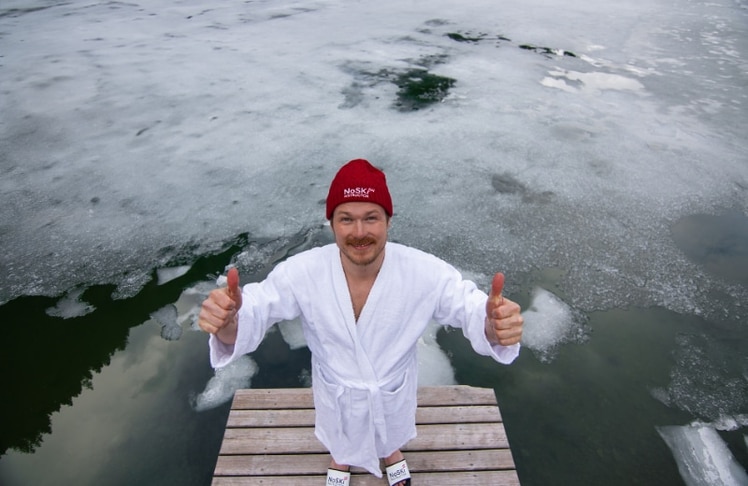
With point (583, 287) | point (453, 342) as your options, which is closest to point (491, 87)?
point (583, 287)

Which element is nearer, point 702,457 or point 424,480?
point 424,480

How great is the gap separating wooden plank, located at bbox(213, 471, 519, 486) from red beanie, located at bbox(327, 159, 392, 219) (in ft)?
4.22

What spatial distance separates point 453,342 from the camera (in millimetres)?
2934

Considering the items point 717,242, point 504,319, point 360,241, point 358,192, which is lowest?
point 717,242

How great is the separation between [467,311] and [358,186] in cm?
57

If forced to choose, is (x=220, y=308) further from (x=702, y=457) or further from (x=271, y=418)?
(x=702, y=457)

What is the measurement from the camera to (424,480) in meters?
1.94

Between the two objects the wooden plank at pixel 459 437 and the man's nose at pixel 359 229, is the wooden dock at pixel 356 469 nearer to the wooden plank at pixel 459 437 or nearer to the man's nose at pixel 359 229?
the wooden plank at pixel 459 437

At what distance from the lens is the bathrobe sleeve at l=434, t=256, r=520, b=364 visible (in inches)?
56.0

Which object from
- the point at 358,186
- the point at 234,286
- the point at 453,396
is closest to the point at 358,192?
the point at 358,186

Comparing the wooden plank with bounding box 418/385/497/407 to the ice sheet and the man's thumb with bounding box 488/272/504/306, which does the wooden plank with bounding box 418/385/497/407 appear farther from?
the man's thumb with bounding box 488/272/504/306

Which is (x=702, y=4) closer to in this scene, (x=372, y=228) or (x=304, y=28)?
(x=304, y=28)

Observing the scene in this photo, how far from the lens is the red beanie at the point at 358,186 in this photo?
1.41m

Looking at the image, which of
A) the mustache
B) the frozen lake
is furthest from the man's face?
the frozen lake
